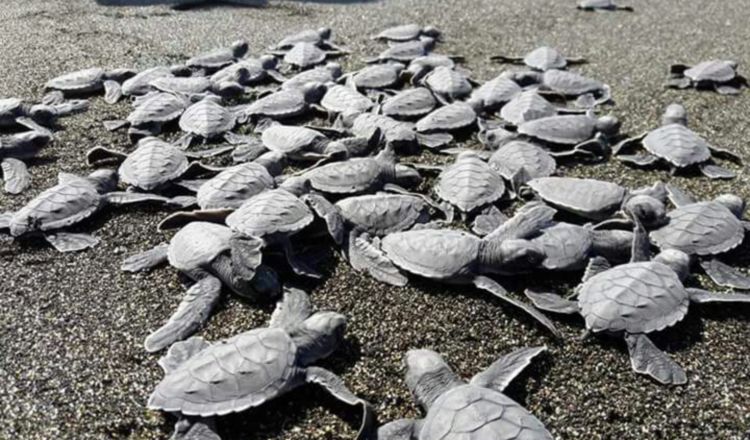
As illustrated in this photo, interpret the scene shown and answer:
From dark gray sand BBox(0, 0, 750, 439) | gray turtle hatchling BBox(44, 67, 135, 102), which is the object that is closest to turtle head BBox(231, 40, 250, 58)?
gray turtle hatchling BBox(44, 67, 135, 102)

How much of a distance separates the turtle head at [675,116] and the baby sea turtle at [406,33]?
2.74 m

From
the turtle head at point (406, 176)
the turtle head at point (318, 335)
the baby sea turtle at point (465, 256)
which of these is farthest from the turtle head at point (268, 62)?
the turtle head at point (318, 335)

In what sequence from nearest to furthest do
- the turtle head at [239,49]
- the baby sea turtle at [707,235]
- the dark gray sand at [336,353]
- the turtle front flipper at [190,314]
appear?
the dark gray sand at [336,353]
the turtle front flipper at [190,314]
the baby sea turtle at [707,235]
the turtle head at [239,49]

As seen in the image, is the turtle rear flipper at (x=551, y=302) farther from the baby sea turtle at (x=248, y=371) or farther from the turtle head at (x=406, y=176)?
the turtle head at (x=406, y=176)

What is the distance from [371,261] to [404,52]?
11.1 feet

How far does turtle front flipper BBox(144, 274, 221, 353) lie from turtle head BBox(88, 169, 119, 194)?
1.06m

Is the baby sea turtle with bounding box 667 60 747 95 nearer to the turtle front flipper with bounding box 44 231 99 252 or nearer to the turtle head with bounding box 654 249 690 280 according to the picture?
the turtle head with bounding box 654 249 690 280

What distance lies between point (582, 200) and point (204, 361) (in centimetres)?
211

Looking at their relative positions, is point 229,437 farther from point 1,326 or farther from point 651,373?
point 651,373

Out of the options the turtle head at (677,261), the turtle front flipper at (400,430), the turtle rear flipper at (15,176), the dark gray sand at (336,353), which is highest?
the turtle head at (677,261)

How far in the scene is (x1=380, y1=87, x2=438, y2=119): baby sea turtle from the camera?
15.4 feet

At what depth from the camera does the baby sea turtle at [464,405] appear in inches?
80.0

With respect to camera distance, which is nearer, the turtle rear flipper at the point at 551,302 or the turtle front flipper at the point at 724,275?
the turtle rear flipper at the point at 551,302

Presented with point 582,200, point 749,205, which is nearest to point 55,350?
point 582,200
